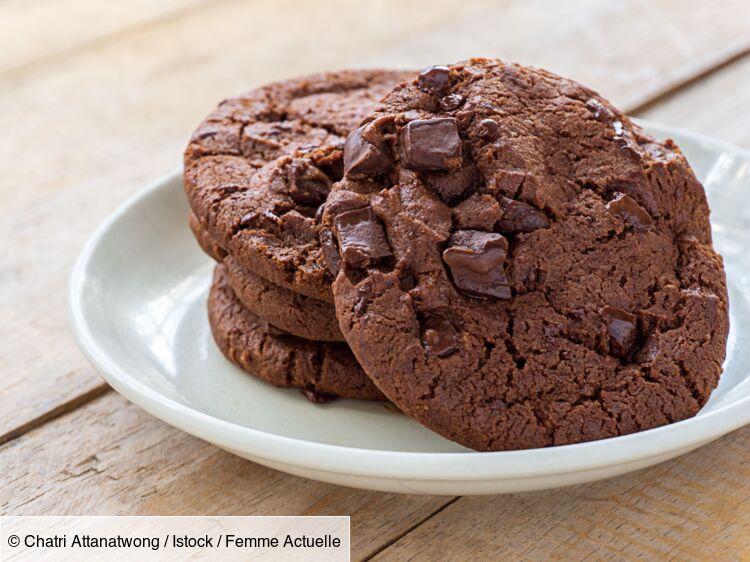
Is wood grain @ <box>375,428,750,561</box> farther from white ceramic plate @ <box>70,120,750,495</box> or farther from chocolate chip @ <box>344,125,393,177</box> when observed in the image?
chocolate chip @ <box>344,125,393,177</box>

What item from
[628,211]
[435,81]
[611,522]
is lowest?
[611,522]

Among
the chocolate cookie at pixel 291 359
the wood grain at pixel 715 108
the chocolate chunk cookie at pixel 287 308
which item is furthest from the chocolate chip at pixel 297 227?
the wood grain at pixel 715 108

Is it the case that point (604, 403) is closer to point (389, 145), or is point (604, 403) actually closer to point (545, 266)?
point (545, 266)

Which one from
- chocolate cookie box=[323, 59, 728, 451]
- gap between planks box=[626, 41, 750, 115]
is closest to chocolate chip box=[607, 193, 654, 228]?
chocolate cookie box=[323, 59, 728, 451]

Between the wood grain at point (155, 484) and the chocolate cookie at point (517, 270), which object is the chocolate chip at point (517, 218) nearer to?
the chocolate cookie at point (517, 270)

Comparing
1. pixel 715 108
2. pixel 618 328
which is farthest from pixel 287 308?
pixel 715 108

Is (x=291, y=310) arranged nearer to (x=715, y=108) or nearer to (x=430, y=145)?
(x=430, y=145)
